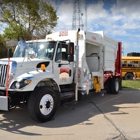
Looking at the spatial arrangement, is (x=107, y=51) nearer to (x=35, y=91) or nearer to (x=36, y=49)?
(x=36, y=49)

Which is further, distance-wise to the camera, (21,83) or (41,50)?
(41,50)

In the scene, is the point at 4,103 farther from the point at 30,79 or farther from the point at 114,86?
the point at 114,86

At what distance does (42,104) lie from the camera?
5742mm

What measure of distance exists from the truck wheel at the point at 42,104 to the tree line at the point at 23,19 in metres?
13.5

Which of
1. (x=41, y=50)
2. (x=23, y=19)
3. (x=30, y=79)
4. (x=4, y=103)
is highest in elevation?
(x=23, y=19)

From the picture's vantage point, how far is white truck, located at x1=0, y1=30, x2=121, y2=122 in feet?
18.2

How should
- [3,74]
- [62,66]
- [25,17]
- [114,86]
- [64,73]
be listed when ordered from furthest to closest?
[25,17], [114,86], [64,73], [62,66], [3,74]

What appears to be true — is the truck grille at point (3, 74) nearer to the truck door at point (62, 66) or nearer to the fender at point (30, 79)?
the fender at point (30, 79)

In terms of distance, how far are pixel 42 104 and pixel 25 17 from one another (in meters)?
14.9

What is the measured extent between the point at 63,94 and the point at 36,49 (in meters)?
1.80

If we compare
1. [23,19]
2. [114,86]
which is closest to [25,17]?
[23,19]

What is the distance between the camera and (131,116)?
6.49 meters

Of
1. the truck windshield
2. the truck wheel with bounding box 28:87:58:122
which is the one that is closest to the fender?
the truck wheel with bounding box 28:87:58:122

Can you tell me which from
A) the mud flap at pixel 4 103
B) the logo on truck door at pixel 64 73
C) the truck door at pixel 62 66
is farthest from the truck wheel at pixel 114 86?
the mud flap at pixel 4 103
